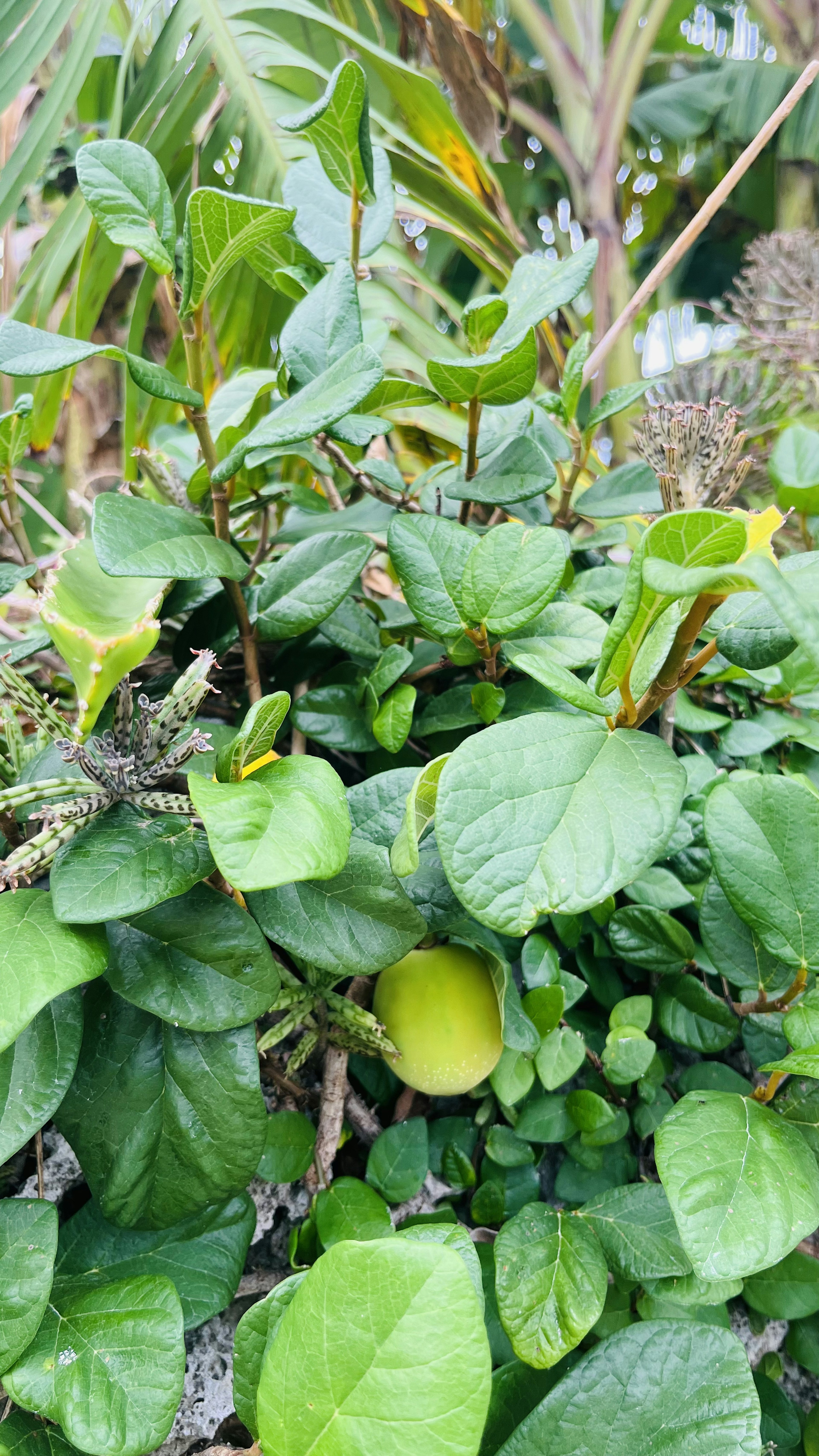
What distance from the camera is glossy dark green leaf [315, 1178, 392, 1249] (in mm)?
402

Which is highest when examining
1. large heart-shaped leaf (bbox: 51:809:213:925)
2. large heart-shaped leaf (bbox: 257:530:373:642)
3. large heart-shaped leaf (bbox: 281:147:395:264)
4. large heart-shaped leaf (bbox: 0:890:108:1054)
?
large heart-shaped leaf (bbox: 281:147:395:264)

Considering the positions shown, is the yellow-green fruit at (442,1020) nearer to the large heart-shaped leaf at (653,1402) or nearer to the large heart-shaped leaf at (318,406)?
the large heart-shaped leaf at (653,1402)

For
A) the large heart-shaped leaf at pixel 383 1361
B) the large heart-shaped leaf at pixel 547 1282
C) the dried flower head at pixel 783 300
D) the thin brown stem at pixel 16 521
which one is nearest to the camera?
the large heart-shaped leaf at pixel 383 1361

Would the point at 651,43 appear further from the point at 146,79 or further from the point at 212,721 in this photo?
the point at 212,721

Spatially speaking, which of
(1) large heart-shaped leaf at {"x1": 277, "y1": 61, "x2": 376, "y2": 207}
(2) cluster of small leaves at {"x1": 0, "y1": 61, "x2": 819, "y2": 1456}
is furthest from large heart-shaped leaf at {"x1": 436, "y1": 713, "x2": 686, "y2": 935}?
(1) large heart-shaped leaf at {"x1": 277, "y1": 61, "x2": 376, "y2": 207}

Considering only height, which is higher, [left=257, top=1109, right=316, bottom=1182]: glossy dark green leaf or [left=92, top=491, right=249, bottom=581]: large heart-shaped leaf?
[left=92, top=491, right=249, bottom=581]: large heart-shaped leaf

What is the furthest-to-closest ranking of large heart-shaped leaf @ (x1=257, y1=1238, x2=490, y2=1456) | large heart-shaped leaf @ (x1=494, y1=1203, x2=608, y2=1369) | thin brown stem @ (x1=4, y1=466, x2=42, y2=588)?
thin brown stem @ (x1=4, y1=466, x2=42, y2=588)
large heart-shaped leaf @ (x1=494, y1=1203, x2=608, y2=1369)
large heart-shaped leaf @ (x1=257, y1=1238, x2=490, y2=1456)

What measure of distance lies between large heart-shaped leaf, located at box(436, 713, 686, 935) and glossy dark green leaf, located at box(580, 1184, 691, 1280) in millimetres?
204

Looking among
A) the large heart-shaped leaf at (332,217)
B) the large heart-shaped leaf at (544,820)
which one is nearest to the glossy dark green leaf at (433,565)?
the large heart-shaped leaf at (544,820)

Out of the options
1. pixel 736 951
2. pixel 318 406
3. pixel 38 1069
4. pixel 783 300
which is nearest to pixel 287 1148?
pixel 38 1069

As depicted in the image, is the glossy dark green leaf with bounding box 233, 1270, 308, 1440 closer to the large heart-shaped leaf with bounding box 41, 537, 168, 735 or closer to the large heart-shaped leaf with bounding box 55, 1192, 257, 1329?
the large heart-shaped leaf with bounding box 55, 1192, 257, 1329

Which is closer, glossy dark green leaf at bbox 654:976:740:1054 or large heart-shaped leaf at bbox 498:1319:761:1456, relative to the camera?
large heart-shaped leaf at bbox 498:1319:761:1456

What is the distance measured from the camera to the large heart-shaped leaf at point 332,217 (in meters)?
0.52

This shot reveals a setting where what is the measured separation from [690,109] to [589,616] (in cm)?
241
